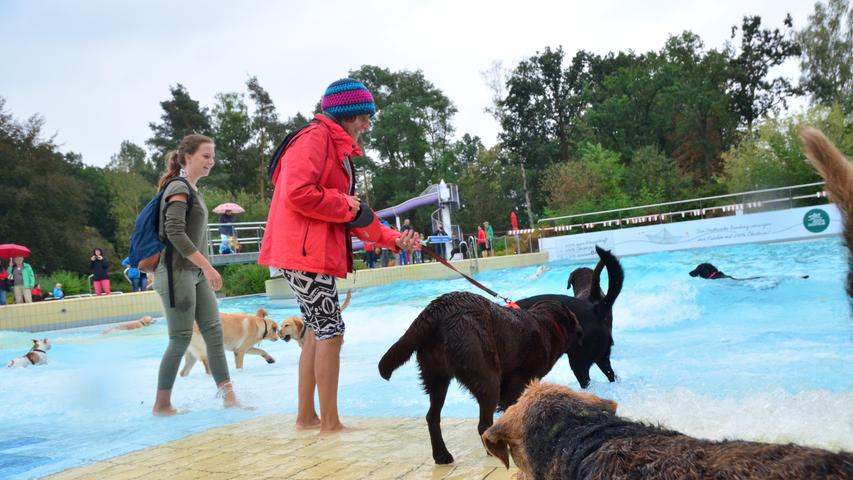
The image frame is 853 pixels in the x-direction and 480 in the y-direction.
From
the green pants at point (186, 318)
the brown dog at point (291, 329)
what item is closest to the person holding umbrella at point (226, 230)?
the brown dog at point (291, 329)

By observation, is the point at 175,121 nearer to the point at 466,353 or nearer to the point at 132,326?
the point at 132,326

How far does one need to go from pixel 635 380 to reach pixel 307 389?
2891 mm

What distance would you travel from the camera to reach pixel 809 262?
15.6m

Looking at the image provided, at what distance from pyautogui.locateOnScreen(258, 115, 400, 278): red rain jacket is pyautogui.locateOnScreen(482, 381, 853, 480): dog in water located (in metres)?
1.92

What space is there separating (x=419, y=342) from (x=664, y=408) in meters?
1.82

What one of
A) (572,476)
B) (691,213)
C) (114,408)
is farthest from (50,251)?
(572,476)

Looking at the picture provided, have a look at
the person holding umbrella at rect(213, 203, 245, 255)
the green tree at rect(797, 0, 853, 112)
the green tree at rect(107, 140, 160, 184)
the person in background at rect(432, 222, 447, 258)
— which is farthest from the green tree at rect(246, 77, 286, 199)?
the green tree at rect(797, 0, 853, 112)

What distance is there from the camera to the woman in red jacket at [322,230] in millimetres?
3721

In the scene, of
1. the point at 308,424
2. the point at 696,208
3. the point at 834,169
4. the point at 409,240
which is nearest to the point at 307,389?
the point at 308,424

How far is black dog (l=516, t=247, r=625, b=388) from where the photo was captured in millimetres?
4508

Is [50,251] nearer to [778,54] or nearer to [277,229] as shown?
[277,229]

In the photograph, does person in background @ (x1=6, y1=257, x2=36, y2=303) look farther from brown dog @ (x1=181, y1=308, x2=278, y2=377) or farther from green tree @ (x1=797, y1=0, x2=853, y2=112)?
green tree @ (x1=797, y1=0, x2=853, y2=112)

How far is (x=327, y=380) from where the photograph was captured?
3883 mm

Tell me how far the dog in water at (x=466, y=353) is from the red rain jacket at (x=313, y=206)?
0.86 m
